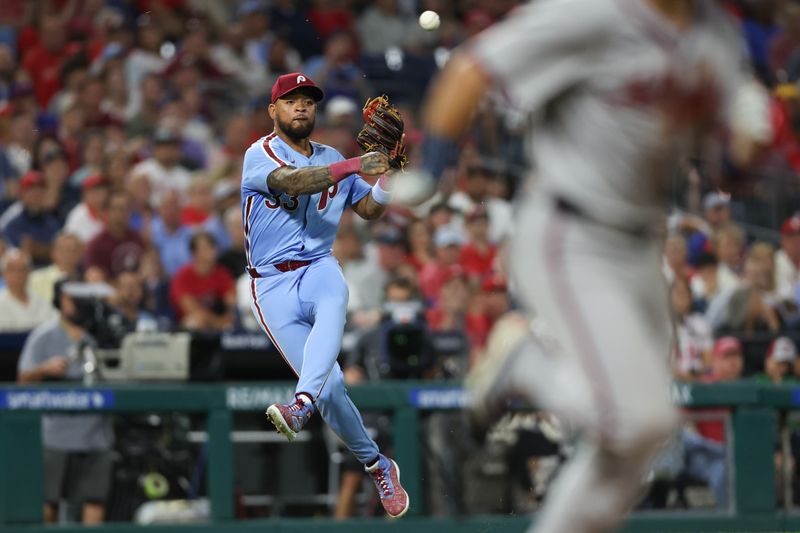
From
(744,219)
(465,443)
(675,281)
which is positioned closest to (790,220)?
(744,219)

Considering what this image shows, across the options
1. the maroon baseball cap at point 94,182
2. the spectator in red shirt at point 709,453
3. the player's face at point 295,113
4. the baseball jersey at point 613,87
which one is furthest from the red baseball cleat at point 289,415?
the maroon baseball cap at point 94,182

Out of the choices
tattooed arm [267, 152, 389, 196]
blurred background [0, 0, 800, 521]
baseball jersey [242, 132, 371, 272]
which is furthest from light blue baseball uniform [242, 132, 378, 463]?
blurred background [0, 0, 800, 521]

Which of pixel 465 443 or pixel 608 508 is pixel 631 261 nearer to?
pixel 608 508

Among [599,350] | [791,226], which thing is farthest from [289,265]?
[791,226]

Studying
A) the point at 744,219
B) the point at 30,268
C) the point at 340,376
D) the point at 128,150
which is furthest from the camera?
the point at 744,219

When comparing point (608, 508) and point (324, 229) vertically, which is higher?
point (324, 229)

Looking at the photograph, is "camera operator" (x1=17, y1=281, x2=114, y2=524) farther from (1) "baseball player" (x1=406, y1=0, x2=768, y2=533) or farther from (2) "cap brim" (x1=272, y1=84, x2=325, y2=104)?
(1) "baseball player" (x1=406, y1=0, x2=768, y2=533)
